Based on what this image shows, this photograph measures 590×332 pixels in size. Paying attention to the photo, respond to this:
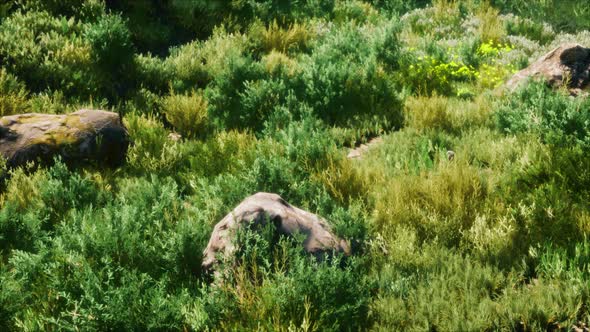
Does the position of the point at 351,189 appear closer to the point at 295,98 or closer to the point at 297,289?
the point at 297,289

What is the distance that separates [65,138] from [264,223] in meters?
3.33

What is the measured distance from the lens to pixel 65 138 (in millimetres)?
6277

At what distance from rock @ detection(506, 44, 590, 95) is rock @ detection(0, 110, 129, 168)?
18.6 ft

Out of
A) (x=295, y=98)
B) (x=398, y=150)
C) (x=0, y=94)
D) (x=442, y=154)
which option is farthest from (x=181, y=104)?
(x=442, y=154)

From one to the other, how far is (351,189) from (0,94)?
5.14 meters

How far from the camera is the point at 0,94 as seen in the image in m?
7.16

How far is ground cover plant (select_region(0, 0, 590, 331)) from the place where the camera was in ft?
12.2

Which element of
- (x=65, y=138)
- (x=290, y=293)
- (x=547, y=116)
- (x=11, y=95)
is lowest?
(x=65, y=138)

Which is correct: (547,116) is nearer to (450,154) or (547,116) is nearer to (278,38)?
(450,154)

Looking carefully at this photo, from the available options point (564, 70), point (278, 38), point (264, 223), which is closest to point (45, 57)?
point (278, 38)

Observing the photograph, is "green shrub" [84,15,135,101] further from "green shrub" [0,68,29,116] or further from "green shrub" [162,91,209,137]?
"green shrub" [0,68,29,116]

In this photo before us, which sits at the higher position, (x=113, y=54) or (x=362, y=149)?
(x=113, y=54)

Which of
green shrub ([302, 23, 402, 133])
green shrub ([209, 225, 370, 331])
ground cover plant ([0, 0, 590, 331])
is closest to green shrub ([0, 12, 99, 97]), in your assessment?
ground cover plant ([0, 0, 590, 331])

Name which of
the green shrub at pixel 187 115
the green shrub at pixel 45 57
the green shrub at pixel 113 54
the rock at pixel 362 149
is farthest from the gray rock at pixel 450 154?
the green shrub at pixel 45 57
